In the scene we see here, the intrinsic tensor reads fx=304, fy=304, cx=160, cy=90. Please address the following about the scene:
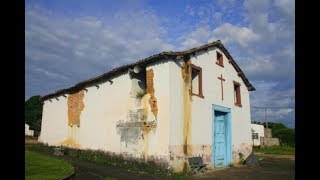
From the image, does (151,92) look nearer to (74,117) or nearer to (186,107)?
(186,107)

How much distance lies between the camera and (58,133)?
2161 cm

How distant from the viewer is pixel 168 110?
44.1 ft

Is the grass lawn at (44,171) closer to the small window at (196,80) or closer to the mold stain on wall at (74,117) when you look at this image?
the mold stain on wall at (74,117)

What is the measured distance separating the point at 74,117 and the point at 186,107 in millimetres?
8811

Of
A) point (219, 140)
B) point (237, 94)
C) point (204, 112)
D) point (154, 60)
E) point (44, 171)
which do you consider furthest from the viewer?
A: point (237, 94)

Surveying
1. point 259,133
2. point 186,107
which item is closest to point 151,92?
point 186,107

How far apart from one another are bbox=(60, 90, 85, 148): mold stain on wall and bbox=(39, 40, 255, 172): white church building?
0.21 feet

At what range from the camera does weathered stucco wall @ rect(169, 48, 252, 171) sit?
13703 mm

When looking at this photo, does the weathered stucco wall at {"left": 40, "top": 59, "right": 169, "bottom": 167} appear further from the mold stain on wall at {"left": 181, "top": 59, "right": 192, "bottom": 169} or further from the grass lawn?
the grass lawn

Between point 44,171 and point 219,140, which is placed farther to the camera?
point 219,140

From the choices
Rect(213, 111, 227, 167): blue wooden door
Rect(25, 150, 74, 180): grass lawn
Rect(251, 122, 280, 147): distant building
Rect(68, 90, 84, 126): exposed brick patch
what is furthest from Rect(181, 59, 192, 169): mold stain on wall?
Rect(251, 122, 280, 147): distant building
